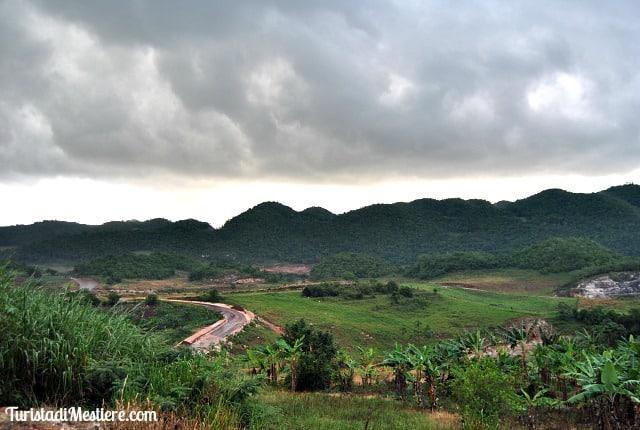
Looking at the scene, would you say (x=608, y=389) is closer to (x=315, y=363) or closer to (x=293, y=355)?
(x=315, y=363)

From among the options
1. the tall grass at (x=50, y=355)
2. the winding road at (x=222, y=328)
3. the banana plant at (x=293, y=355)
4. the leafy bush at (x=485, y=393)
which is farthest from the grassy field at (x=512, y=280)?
the tall grass at (x=50, y=355)

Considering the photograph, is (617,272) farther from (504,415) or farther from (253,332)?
(504,415)

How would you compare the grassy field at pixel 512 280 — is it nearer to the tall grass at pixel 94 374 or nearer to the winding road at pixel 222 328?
the winding road at pixel 222 328

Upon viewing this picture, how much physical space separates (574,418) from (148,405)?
16366 millimetres

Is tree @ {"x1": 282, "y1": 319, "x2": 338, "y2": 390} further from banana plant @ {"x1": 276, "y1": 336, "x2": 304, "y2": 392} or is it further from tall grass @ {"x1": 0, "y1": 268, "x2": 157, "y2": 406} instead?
tall grass @ {"x1": 0, "y1": 268, "x2": 157, "y2": 406}

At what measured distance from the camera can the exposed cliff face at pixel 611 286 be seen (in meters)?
94.0

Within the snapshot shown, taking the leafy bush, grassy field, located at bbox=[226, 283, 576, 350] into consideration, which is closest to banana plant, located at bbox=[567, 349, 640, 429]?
the leafy bush

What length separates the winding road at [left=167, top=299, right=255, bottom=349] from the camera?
36094mm

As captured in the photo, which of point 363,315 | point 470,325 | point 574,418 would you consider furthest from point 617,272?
point 574,418

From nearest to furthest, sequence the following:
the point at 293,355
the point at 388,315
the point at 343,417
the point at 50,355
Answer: the point at 50,355 → the point at 343,417 → the point at 293,355 → the point at 388,315

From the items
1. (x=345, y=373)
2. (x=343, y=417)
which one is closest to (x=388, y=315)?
(x=345, y=373)

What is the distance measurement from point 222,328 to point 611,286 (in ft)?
301

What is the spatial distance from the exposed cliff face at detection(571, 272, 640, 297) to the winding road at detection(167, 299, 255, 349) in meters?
79.3

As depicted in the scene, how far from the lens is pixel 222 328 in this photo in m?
43.9
